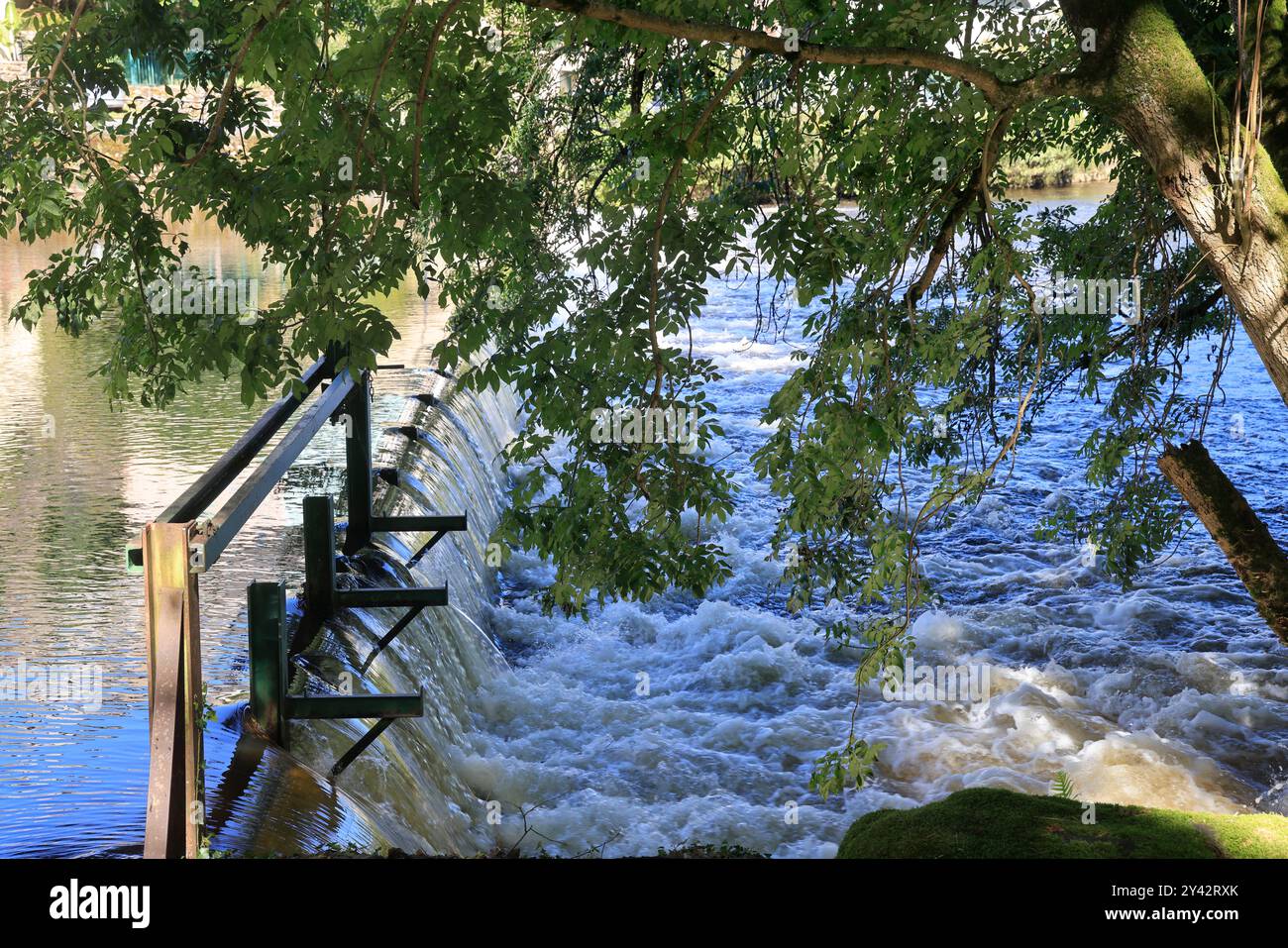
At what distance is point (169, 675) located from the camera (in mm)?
2449

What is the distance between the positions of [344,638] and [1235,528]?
13.2ft

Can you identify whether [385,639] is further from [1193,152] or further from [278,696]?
[1193,152]

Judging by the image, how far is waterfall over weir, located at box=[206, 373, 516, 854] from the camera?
4.07 meters

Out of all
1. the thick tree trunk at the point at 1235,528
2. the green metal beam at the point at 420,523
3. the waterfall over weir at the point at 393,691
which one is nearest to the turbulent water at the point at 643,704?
the waterfall over weir at the point at 393,691

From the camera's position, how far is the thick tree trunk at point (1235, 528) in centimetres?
518

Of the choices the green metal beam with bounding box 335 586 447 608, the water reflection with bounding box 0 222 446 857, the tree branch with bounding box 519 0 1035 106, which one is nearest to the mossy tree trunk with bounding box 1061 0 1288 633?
the tree branch with bounding box 519 0 1035 106

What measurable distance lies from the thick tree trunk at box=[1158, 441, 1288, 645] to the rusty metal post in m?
4.22
